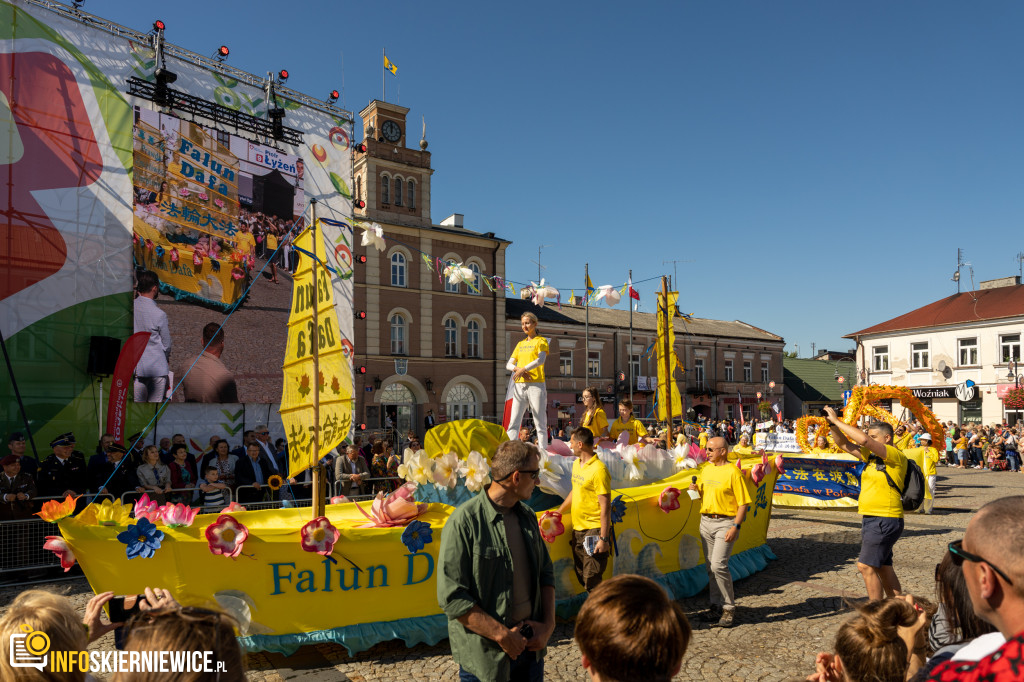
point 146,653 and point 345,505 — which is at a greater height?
point 146,653

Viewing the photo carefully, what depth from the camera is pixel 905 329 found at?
34812mm

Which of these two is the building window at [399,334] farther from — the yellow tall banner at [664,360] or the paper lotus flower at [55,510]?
the paper lotus flower at [55,510]

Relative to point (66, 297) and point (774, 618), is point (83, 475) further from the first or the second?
point (774, 618)

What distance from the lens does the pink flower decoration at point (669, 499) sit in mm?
6914

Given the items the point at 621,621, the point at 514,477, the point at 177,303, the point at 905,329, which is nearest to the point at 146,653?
the point at 621,621

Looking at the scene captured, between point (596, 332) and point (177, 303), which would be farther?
point (596, 332)

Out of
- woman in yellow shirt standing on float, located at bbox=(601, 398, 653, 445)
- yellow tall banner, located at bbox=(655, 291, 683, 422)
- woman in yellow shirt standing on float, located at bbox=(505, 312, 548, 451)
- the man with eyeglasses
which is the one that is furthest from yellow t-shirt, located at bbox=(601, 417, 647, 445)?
the man with eyeglasses

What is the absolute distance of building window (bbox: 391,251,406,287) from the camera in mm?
28984

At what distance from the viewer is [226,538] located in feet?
16.2

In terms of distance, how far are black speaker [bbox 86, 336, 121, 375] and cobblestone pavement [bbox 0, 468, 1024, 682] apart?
22.1ft

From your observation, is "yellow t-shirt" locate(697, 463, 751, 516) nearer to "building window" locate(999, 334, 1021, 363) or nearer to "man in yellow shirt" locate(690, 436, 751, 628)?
"man in yellow shirt" locate(690, 436, 751, 628)

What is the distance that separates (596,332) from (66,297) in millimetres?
28090

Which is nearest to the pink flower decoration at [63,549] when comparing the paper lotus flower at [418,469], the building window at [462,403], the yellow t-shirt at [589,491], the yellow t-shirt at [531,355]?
the paper lotus flower at [418,469]

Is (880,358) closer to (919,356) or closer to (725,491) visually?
(919,356)
